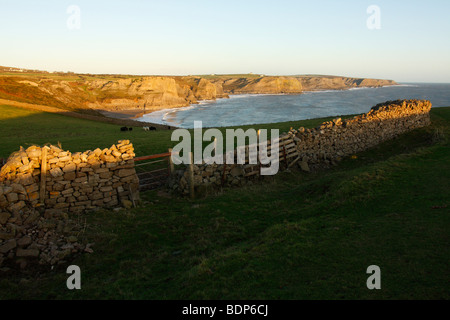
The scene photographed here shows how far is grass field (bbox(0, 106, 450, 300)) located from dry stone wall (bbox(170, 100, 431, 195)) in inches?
49.5

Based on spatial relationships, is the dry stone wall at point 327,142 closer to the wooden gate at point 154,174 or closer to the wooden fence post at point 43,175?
the wooden gate at point 154,174

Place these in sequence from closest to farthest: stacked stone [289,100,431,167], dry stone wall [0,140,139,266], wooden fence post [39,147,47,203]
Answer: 1. dry stone wall [0,140,139,266]
2. wooden fence post [39,147,47,203]
3. stacked stone [289,100,431,167]

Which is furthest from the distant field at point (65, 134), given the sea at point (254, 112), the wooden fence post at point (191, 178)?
the sea at point (254, 112)

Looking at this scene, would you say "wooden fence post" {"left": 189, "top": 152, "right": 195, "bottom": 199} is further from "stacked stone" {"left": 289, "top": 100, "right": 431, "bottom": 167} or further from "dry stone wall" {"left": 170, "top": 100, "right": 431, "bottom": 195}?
"stacked stone" {"left": 289, "top": 100, "right": 431, "bottom": 167}

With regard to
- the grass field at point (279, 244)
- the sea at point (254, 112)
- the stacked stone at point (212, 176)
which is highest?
the sea at point (254, 112)

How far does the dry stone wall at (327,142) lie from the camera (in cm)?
1384

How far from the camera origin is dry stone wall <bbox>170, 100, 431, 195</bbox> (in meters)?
13.8

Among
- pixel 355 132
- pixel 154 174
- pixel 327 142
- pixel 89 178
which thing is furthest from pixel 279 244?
pixel 355 132

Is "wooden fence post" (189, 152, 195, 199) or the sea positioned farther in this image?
the sea

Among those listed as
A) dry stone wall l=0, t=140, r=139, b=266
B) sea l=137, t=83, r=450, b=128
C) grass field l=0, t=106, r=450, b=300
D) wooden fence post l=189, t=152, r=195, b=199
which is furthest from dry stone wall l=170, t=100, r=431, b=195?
sea l=137, t=83, r=450, b=128

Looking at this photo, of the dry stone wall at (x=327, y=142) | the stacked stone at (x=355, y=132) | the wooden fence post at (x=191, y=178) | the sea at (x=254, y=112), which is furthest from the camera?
the sea at (x=254, y=112)

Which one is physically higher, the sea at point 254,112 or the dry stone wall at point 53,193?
the sea at point 254,112

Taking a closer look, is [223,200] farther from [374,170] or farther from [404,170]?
[404,170]

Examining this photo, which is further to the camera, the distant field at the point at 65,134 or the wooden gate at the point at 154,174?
the distant field at the point at 65,134
